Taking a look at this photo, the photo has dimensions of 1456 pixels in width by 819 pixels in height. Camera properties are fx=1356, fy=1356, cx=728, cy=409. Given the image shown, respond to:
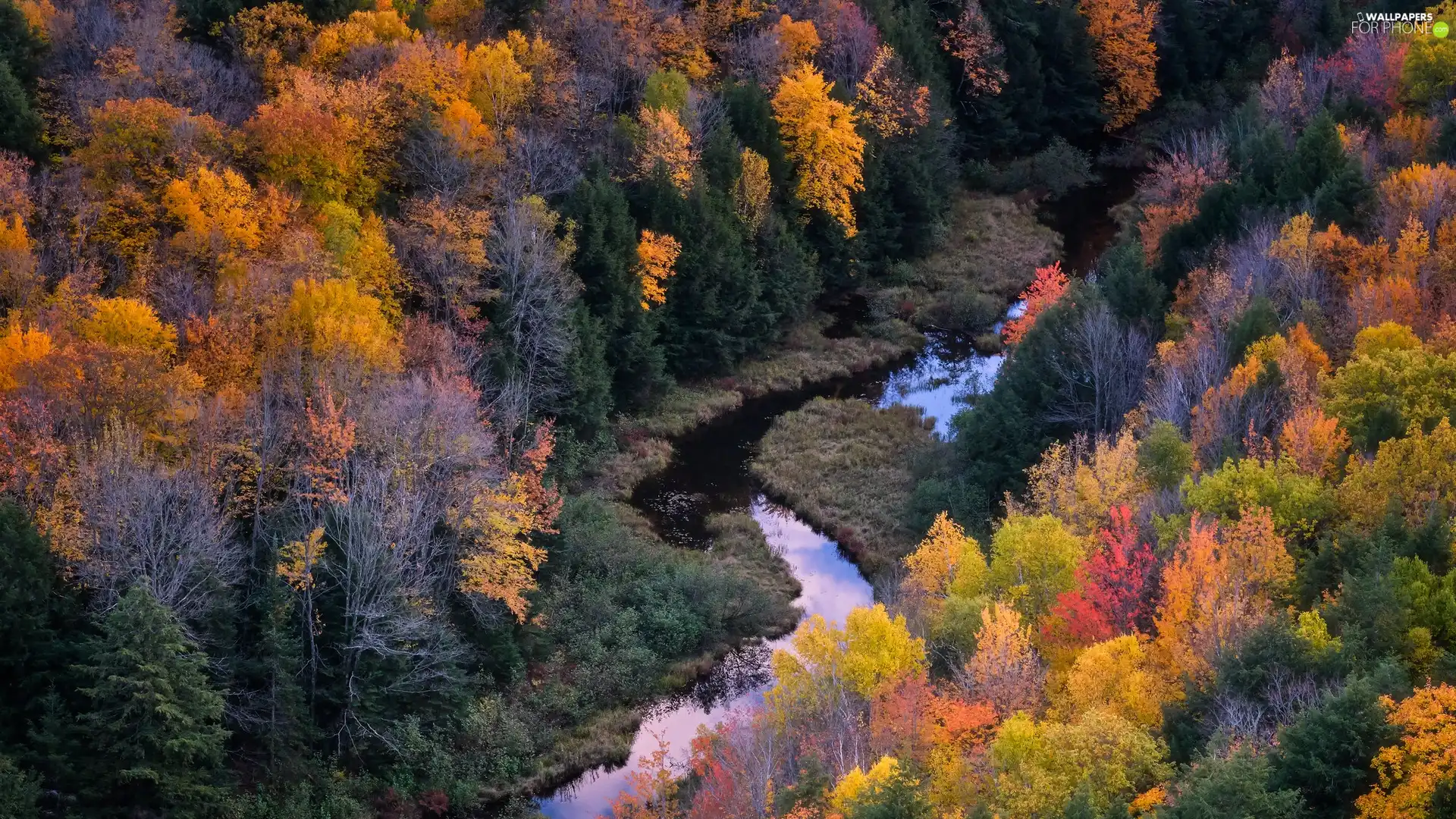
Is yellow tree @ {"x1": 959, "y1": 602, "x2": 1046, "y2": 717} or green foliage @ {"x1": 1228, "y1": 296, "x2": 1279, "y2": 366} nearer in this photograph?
yellow tree @ {"x1": 959, "y1": 602, "x2": 1046, "y2": 717}

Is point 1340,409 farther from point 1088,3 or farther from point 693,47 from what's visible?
point 1088,3

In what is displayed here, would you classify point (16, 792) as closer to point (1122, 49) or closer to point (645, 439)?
point (645, 439)

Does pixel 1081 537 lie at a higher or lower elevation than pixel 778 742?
higher

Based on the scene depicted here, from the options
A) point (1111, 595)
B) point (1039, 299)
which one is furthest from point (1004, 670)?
point (1039, 299)

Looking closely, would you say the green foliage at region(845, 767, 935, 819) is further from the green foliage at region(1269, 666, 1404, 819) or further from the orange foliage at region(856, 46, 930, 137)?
the orange foliage at region(856, 46, 930, 137)

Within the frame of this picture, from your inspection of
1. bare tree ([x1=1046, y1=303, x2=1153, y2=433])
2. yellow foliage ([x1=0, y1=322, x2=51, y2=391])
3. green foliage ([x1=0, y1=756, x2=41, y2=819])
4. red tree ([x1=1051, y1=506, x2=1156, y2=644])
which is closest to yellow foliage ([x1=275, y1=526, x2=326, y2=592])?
green foliage ([x1=0, y1=756, x2=41, y2=819])

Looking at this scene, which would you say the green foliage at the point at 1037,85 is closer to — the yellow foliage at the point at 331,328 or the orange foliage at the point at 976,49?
the orange foliage at the point at 976,49

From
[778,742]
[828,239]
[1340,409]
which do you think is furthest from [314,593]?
[828,239]
